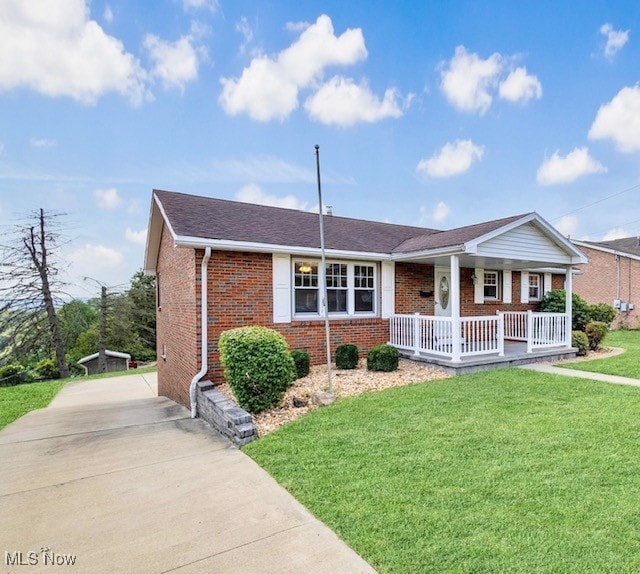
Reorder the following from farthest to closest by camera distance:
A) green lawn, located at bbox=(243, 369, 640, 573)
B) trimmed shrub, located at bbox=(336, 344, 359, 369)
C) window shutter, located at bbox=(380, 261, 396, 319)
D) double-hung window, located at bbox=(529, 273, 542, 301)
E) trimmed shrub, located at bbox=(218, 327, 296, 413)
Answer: double-hung window, located at bbox=(529, 273, 542, 301), window shutter, located at bbox=(380, 261, 396, 319), trimmed shrub, located at bbox=(336, 344, 359, 369), trimmed shrub, located at bbox=(218, 327, 296, 413), green lawn, located at bbox=(243, 369, 640, 573)

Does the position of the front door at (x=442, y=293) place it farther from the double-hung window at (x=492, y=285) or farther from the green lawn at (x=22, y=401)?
the green lawn at (x=22, y=401)

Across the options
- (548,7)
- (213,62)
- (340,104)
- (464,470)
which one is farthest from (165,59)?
(464,470)

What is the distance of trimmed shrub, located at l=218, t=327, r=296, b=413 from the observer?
5.63 meters

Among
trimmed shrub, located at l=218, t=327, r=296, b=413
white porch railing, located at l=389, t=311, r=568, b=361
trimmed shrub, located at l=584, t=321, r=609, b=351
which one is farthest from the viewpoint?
trimmed shrub, located at l=584, t=321, r=609, b=351

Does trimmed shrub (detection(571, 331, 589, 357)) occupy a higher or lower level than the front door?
lower

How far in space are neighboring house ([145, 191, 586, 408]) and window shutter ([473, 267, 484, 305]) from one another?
32 millimetres

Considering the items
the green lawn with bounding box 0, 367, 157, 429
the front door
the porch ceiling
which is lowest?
the green lawn with bounding box 0, 367, 157, 429

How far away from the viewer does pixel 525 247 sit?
9.15m

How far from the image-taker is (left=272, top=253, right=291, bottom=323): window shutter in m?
8.12

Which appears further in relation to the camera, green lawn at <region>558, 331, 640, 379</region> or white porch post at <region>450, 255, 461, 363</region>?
white porch post at <region>450, 255, 461, 363</region>

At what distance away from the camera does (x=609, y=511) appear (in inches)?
113

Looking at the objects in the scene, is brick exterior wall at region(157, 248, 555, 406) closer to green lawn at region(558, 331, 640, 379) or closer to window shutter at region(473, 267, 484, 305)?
window shutter at region(473, 267, 484, 305)

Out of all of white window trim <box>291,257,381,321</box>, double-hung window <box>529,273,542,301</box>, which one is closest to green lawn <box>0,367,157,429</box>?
white window trim <box>291,257,381,321</box>

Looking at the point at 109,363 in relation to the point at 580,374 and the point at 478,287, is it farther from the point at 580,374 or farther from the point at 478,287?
the point at 580,374
